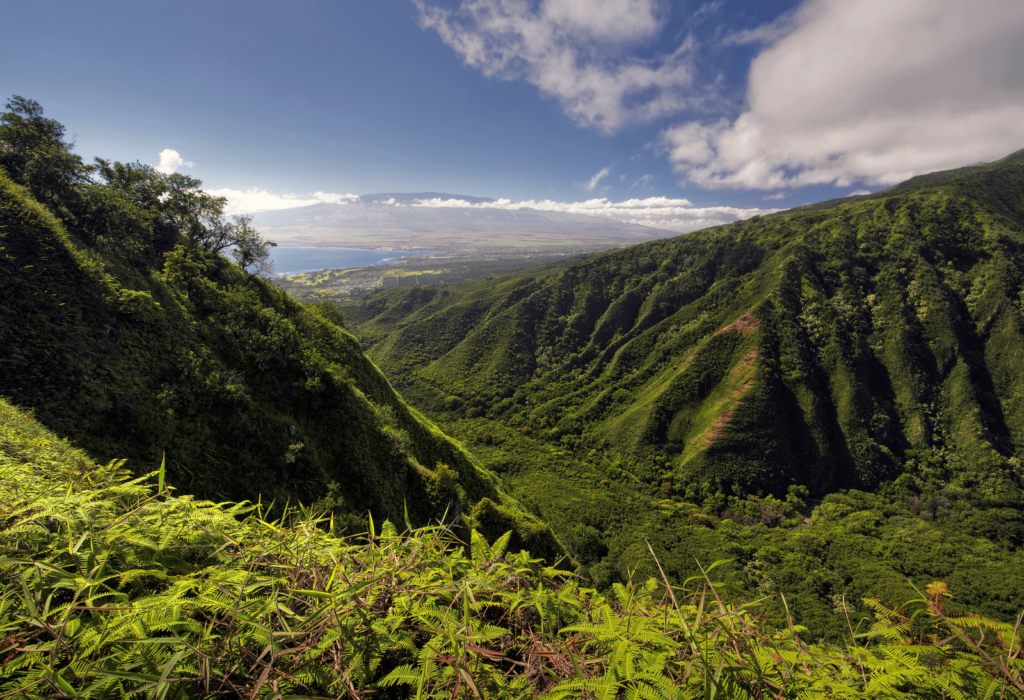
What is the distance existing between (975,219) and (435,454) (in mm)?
169084

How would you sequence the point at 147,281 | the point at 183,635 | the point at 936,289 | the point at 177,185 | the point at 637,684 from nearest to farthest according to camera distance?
the point at 183,635 < the point at 637,684 < the point at 147,281 < the point at 177,185 < the point at 936,289

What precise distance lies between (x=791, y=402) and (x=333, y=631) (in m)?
107

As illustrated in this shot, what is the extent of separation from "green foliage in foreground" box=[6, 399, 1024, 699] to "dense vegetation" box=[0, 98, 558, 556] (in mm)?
7879

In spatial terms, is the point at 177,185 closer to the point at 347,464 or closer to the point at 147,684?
the point at 347,464

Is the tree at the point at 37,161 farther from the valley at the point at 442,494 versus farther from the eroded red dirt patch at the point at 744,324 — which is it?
the eroded red dirt patch at the point at 744,324

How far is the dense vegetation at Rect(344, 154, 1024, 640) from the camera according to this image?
6241 centimetres

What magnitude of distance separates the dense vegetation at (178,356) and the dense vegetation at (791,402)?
39.5 m

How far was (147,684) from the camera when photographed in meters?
1.86

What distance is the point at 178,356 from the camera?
18719 mm

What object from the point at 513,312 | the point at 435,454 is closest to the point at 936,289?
the point at 513,312

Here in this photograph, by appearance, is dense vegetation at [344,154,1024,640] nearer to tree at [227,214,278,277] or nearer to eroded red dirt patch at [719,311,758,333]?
eroded red dirt patch at [719,311,758,333]

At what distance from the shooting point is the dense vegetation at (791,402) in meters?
62.4

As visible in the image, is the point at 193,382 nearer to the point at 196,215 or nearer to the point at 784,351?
the point at 196,215

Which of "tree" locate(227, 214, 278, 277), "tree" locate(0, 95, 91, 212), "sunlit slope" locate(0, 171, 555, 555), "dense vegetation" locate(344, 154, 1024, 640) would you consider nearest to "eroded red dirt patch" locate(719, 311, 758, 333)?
"dense vegetation" locate(344, 154, 1024, 640)
